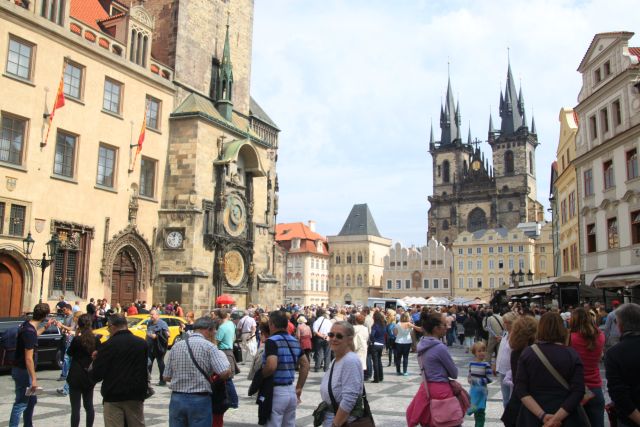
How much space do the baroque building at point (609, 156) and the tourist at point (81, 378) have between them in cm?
1926

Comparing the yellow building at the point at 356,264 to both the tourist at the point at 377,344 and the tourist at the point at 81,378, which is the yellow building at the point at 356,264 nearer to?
the tourist at the point at 377,344

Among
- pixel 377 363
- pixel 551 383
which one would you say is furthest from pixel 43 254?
pixel 551 383

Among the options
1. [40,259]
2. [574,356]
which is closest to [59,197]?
[40,259]

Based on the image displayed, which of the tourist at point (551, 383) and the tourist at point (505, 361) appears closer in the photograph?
the tourist at point (551, 383)

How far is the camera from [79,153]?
865 inches

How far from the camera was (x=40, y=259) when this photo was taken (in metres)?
19.7

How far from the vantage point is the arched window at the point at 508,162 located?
4291 inches

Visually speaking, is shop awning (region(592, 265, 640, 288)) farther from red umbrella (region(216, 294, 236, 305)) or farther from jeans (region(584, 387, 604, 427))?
jeans (region(584, 387, 604, 427))

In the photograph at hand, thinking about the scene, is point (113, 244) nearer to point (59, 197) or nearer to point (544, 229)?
point (59, 197)

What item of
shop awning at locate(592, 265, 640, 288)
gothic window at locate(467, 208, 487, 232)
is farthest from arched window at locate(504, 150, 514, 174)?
shop awning at locate(592, 265, 640, 288)

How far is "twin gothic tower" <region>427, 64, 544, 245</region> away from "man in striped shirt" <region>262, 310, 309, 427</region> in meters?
101

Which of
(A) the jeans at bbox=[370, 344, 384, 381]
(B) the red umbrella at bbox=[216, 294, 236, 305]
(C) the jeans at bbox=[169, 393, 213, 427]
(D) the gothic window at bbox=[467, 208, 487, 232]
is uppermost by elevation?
(D) the gothic window at bbox=[467, 208, 487, 232]

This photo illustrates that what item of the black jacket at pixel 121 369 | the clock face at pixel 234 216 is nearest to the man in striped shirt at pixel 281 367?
the black jacket at pixel 121 369

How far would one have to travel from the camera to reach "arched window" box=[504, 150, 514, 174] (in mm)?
109000
